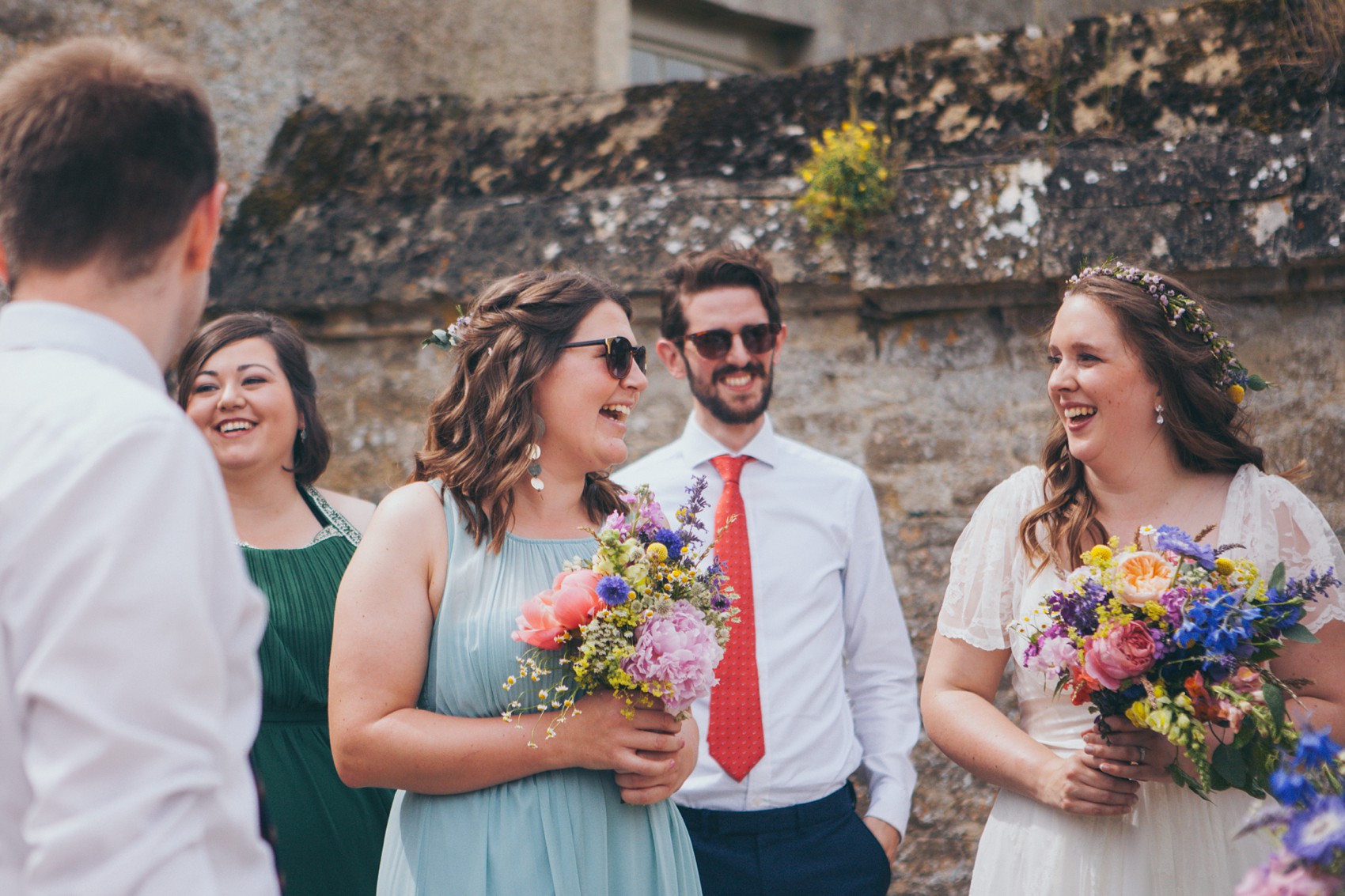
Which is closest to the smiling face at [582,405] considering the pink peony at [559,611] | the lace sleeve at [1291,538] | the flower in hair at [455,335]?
the flower in hair at [455,335]

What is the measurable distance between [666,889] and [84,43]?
194 cm

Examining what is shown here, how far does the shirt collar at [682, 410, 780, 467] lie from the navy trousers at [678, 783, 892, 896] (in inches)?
43.3

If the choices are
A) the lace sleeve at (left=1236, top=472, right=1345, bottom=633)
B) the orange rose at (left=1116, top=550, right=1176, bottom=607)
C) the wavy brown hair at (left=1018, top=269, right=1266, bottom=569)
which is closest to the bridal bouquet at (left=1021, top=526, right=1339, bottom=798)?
the orange rose at (left=1116, top=550, right=1176, bottom=607)

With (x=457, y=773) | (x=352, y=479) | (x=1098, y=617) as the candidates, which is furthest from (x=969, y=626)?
(x=352, y=479)

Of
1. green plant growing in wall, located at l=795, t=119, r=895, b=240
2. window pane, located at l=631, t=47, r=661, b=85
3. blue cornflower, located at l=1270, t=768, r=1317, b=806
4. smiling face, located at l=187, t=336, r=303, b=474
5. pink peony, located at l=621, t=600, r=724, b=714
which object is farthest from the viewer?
window pane, located at l=631, t=47, r=661, b=85

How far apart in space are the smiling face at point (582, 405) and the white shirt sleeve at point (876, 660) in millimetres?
1199

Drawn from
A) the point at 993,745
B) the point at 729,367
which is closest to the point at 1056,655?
the point at 993,745

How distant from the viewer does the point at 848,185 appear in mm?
4234

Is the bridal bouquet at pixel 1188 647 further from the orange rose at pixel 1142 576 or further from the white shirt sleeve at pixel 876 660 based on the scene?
the white shirt sleeve at pixel 876 660

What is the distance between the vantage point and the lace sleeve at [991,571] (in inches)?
116

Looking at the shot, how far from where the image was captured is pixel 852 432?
4.42m

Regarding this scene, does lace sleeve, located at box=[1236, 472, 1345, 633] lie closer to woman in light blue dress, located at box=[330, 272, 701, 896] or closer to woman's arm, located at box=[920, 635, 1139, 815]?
woman's arm, located at box=[920, 635, 1139, 815]

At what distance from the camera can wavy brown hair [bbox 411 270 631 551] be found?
2596 millimetres

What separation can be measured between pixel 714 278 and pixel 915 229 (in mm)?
946
